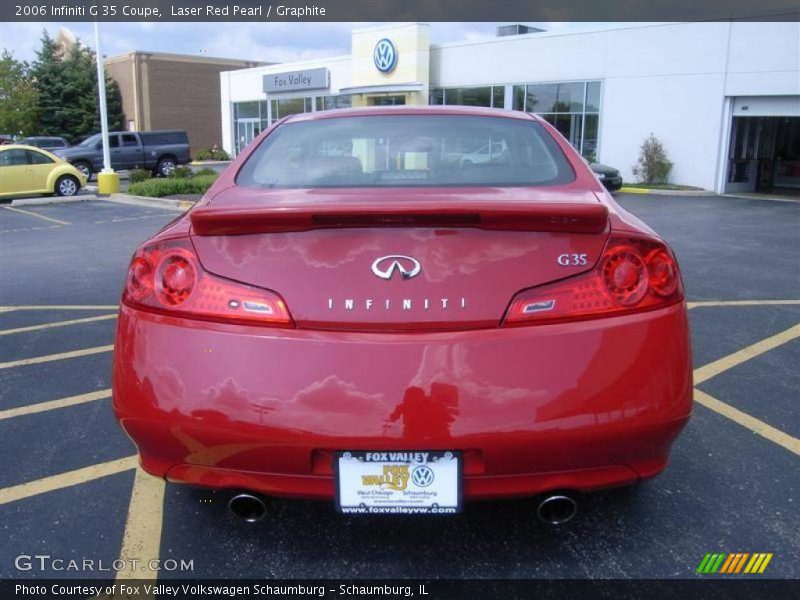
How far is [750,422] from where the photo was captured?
364 cm

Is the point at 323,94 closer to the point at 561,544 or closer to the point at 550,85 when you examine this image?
the point at 550,85

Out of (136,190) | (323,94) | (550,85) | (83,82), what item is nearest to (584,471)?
(136,190)

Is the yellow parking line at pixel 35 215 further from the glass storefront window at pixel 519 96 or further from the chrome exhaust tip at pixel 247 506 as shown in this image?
the glass storefront window at pixel 519 96

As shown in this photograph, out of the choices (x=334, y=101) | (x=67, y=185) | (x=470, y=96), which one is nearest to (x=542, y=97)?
(x=470, y=96)

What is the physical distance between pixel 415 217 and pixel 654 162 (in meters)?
21.1

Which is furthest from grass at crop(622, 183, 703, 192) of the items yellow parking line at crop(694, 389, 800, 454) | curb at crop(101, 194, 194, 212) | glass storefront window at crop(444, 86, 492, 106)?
yellow parking line at crop(694, 389, 800, 454)

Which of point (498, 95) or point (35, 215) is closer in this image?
point (35, 215)

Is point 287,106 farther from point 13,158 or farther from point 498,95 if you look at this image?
point 13,158

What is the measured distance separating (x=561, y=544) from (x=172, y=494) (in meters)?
1.58

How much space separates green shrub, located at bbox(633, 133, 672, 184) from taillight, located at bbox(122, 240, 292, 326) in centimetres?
2124

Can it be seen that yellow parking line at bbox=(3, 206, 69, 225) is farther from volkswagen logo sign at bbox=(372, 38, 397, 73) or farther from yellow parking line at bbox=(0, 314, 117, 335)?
volkswagen logo sign at bbox=(372, 38, 397, 73)

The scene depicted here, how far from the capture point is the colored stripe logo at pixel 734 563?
241cm

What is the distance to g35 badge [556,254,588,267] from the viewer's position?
2.19 meters

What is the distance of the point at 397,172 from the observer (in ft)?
9.53
